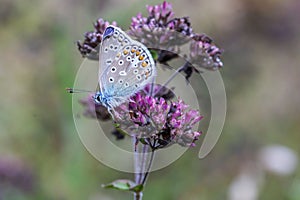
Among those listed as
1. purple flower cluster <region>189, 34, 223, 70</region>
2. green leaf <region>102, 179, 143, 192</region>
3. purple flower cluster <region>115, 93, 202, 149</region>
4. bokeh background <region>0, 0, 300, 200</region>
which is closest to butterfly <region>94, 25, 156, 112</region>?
purple flower cluster <region>115, 93, 202, 149</region>

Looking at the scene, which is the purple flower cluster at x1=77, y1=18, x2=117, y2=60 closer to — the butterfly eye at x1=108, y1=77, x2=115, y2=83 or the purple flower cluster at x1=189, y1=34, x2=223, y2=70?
the butterfly eye at x1=108, y1=77, x2=115, y2=83

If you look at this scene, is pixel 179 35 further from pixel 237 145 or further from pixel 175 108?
pixel 237 145

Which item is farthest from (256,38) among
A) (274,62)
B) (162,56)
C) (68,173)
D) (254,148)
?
(162,56)

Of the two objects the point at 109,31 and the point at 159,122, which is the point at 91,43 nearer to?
the point at 109,31

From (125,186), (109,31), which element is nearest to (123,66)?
(109,31)

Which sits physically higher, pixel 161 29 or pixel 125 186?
pixel 161 29

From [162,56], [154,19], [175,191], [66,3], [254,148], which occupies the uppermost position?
[66,3]

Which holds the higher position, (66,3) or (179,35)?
(66,3)
